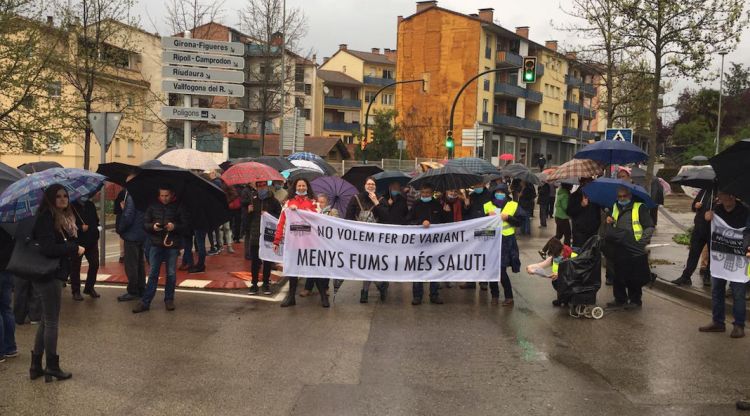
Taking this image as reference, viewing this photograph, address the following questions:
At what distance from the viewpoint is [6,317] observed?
6.50 metres

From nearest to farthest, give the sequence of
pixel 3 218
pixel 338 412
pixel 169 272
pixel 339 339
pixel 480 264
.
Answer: pixel 338 412, pixel 3 218, pixel 339 339, pixel 169 272, pixel 480 264

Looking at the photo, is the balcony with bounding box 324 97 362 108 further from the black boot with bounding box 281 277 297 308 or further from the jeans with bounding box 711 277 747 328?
the jeans with bounding box 711 277 747 328

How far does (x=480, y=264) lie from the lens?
9.94m

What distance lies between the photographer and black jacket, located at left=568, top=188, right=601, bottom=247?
34.4 ft

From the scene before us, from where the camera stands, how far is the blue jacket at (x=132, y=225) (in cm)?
970

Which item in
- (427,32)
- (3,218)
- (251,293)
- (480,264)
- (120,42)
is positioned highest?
Result: (427,32)

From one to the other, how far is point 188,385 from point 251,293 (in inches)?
174

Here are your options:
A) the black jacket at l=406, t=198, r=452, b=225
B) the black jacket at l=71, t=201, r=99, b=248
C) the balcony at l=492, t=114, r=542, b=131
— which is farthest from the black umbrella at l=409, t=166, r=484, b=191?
the balcony at l=492, t=114, r=542, b=131

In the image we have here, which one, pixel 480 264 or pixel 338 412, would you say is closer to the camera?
pixel 338 412

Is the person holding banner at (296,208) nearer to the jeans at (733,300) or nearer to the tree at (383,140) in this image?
the jeans at (733,300)

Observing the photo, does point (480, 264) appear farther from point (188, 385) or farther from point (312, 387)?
point (188, 385)

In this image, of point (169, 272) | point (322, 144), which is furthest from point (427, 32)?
point (169, 272)

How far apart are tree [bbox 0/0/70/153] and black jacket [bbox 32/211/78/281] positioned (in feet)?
47.4

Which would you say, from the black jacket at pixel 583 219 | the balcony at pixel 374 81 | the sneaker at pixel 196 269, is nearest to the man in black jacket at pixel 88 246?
the sneaker at pixel 196 269
